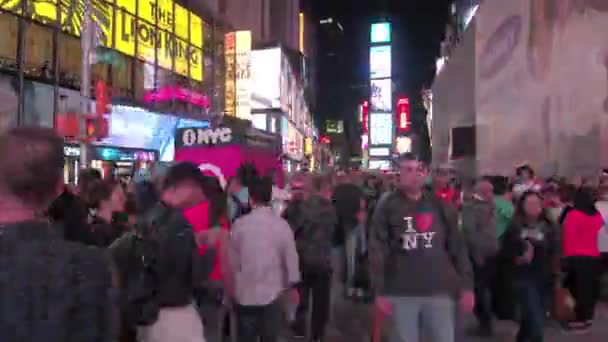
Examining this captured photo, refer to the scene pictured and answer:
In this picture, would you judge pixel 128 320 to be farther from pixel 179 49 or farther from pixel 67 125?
pixel 179 49

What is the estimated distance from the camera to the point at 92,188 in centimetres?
632

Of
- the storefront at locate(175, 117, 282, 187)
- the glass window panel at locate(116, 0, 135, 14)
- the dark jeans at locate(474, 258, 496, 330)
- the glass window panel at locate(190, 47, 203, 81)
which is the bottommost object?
the dark jeans at locate(474, 258, 496, 330)

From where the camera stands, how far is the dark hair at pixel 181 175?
13.7 ft

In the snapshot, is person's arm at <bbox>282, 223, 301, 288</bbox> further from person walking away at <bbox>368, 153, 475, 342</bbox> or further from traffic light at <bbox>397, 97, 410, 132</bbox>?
traffic light at <bbox>397, 97, 410, 132</bbox>

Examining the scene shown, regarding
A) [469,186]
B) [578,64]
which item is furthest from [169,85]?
[469,186]

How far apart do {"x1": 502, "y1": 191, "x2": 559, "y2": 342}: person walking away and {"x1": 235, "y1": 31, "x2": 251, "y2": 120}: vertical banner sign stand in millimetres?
31404

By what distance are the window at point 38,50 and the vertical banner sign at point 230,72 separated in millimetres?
15881

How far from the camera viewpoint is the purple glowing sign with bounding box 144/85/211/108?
1144 inches

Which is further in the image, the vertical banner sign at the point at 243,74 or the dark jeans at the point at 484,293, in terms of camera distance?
the vertical banner sign at the point at 243,74

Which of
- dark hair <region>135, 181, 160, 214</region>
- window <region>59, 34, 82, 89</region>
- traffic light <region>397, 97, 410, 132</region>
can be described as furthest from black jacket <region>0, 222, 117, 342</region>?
traffic light <region>397, 97, 410, 132</region>

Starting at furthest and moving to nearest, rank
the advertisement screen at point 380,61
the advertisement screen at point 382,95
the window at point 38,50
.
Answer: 1. the advertisement screen at point 380,61
2. the advertisement screen at point 382,95
3. the window at point 38,50

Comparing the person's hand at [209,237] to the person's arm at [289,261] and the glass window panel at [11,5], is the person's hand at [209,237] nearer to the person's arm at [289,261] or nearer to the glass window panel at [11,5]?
the person's arm at [289,261]

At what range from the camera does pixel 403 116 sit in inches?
3219

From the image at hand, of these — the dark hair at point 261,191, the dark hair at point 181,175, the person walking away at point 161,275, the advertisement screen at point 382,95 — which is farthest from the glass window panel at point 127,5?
the advertisement screen at point 382,95
